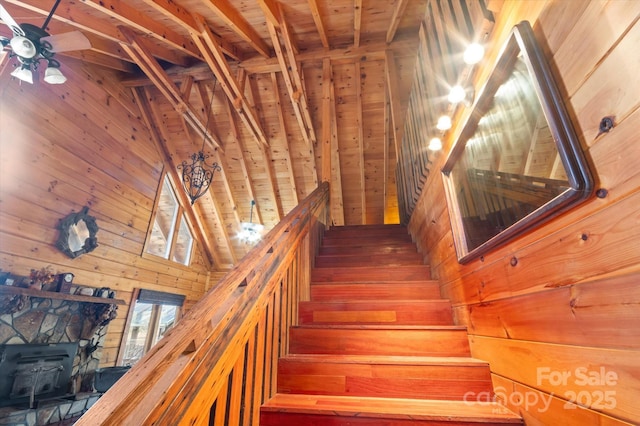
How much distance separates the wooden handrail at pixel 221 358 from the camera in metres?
0.65

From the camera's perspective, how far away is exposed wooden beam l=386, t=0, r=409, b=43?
345 centimetres

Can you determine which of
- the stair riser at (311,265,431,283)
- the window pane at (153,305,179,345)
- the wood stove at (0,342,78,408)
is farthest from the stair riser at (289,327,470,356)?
the window pane at (153,305,179,345)

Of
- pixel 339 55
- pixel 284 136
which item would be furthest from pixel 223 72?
pixel 339 55

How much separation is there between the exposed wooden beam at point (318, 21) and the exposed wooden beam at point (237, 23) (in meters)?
0.86

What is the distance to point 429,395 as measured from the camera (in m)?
1.45

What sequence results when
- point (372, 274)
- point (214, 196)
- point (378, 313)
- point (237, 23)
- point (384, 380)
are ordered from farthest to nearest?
point (214, 196), point (237, 23), point (372, 274), point (378, 313), point (384, 380)

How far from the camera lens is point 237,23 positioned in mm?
3541

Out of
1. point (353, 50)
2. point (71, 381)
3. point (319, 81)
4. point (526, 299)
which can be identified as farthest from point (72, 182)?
point (526, 299)

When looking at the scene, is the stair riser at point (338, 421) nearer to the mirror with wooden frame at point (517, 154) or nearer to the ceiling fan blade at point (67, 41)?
the mirror with wooden frame at point (517, 154)

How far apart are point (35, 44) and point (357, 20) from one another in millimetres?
3225

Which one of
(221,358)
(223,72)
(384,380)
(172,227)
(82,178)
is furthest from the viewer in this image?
(172,227)

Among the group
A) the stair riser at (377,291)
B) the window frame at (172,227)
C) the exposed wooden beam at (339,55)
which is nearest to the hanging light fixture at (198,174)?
the window frame at (172,227)

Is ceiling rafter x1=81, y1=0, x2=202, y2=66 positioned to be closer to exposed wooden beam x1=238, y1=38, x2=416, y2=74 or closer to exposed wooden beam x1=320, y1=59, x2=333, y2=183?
exposed wooden beam x1=238, y1=38, x2=416, y2=74

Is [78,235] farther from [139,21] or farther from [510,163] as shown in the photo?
[510,163]
